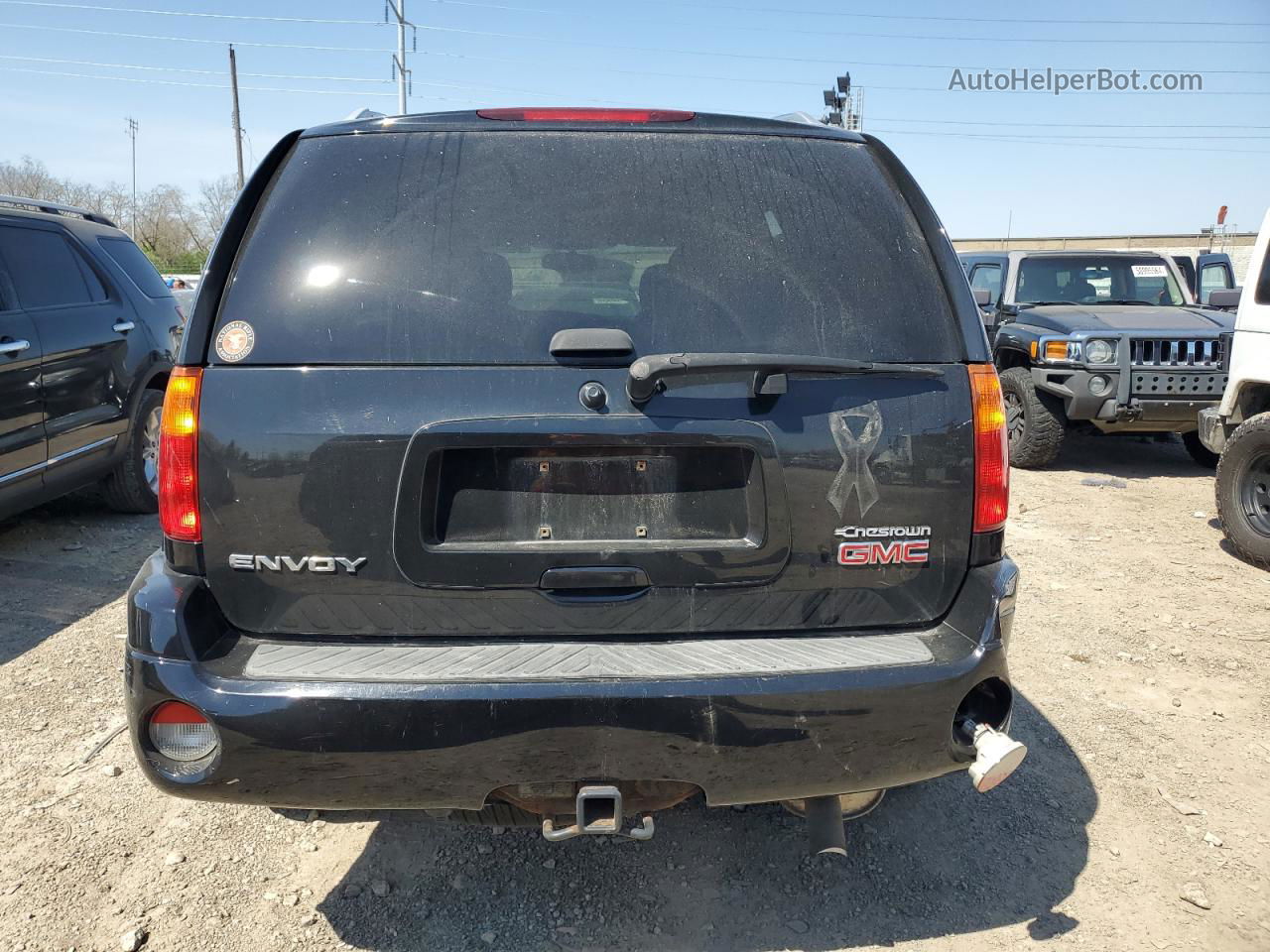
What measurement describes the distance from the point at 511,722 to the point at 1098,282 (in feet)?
30.4

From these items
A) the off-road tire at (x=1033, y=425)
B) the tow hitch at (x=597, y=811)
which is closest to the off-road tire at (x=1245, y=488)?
the off-road tire at (x=1033, y=425)

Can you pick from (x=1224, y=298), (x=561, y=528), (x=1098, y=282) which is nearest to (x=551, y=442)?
(x=561, y=528)

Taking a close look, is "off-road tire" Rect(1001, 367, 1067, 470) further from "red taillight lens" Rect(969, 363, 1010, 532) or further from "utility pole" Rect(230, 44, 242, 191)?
"utility pole" Rect(230, 44, 242, 191)

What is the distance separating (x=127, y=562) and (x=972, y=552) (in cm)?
489

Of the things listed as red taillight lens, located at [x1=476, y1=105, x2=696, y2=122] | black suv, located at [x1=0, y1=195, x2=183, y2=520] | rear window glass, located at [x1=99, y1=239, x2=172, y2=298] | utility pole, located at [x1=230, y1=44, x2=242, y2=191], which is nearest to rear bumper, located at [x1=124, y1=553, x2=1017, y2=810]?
red taillight lens, located at [x1=476, y1=105, x2=696, y2=122]

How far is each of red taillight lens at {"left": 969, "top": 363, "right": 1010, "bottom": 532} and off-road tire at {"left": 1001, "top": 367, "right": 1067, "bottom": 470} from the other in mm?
6659

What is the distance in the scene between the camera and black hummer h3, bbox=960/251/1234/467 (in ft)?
25.7

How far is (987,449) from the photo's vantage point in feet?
7.02

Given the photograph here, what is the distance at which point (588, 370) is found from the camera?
2.04m

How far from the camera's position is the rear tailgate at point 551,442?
202cm

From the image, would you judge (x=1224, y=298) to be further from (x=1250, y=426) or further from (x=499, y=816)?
(x=499, y=816)

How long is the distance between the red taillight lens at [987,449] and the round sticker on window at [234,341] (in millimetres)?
1619

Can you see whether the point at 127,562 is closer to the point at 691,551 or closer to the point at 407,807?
the point at 407,807

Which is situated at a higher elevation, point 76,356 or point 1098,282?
point 1098,282
